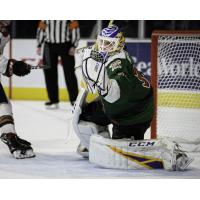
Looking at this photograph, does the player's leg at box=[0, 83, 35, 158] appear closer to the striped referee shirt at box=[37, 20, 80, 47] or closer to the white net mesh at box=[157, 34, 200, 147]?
the white net mesh at box=[157, 34, 200, 147]

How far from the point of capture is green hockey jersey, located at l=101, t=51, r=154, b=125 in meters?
2.96

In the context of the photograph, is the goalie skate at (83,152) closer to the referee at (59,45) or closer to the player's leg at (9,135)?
the player's leg at (9,135)

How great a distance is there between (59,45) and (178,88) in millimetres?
1821

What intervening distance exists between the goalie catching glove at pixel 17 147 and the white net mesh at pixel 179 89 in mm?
890

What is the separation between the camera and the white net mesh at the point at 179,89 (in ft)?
13.3

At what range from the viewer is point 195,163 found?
3246 mm

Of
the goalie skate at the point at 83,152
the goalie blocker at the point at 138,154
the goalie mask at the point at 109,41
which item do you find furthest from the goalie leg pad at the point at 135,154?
the goalie mask at the point at 109,41

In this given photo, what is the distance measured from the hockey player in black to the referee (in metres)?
2.56

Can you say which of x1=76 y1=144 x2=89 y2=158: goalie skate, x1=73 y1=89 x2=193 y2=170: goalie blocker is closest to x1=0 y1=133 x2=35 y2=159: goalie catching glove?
x1=76 y1=144 x2=89 y2=158: goalie skate

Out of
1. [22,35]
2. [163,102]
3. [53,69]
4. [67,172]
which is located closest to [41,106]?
[53,69]

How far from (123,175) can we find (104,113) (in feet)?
1.30

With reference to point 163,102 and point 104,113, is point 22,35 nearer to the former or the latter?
point 163,102

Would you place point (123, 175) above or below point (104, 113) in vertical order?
below

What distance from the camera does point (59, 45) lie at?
604 cm
